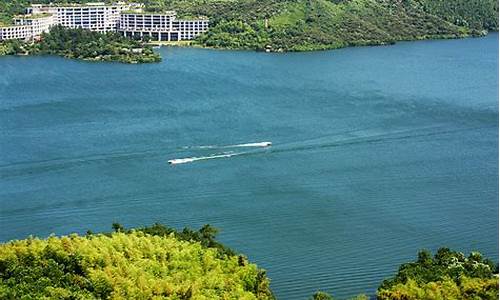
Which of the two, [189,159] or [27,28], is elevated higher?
[27,28]

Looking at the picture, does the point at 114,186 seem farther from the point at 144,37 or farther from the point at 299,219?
the point at 144,37

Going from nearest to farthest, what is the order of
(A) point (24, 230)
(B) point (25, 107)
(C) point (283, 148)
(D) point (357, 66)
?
(A) point (24, 230) < (C) point (283, 148) < (B) point (25, 107) < (D) point (357, 66)

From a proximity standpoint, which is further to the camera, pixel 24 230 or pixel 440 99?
pixel 440 99

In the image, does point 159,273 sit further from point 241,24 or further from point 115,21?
point 115,21

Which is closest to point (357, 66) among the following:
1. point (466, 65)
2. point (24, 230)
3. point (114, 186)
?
point (466, 65)

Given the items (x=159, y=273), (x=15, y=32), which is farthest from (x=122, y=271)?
(x=15, y=32)

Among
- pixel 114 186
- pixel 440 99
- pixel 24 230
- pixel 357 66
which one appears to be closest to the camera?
pixel 24 230
